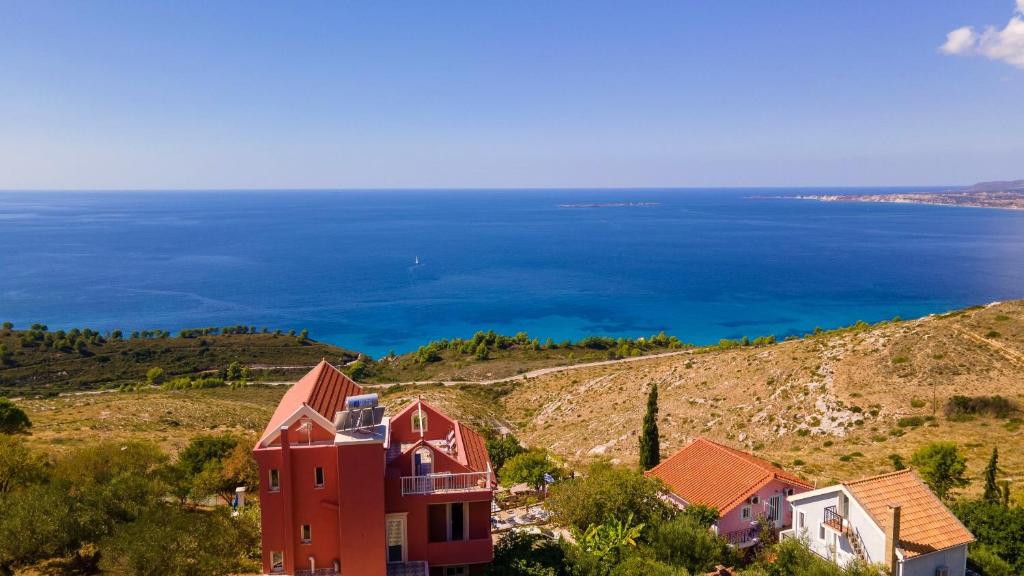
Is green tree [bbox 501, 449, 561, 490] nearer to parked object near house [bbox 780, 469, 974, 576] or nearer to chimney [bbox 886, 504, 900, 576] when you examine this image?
parked object near house [bbox 780, 469, 974, 576]

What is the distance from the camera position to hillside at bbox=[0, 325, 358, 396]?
74562mm

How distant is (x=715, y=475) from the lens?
2522 centimetres

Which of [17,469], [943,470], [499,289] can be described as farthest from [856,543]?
[499,289]

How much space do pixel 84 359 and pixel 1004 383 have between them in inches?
3877

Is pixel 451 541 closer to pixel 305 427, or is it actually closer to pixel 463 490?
pixel 463 490

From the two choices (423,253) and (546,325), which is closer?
(546,325)

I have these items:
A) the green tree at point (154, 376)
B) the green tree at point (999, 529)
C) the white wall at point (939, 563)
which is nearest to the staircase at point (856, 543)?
the white wall at point (939, 563)

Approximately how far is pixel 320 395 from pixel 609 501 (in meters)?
10.7

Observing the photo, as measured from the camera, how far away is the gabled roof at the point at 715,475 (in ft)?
76.8

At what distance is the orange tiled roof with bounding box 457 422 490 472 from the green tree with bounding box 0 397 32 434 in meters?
30.2

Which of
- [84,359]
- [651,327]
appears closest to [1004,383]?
[651,327]

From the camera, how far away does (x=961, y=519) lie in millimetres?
22078

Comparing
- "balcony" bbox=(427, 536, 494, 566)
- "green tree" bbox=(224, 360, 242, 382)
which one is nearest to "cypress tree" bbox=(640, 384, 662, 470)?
"balcony" bbox=(427, 536, 494, 566)

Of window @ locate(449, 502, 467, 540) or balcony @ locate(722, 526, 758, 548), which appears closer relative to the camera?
window @ locate(449, 502, 467, 540)
